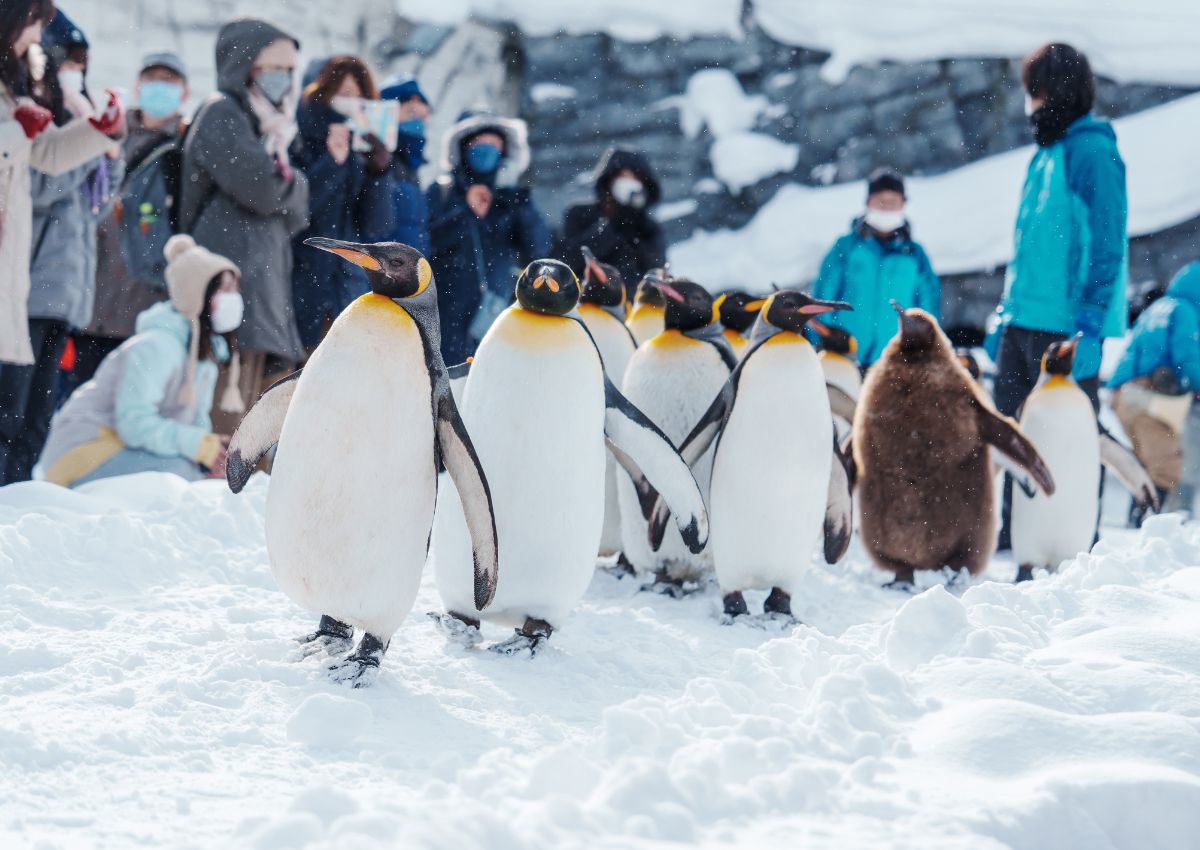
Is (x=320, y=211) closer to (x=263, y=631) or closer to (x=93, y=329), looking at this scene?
(x=93, y=329)

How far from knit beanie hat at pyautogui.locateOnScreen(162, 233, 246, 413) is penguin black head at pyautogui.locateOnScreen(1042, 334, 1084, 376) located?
9.52 ft

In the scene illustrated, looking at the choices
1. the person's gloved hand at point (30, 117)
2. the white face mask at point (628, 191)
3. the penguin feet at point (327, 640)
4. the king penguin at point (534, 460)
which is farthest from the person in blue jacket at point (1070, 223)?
the person's gloved hand at point (30, 117)

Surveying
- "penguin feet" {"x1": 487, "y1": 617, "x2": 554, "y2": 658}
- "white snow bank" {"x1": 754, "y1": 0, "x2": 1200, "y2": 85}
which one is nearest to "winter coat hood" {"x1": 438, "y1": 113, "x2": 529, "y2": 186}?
"penguin feet" {"x1": 487, "y1": 617, "x2": 554, "y2": 658}

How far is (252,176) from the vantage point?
431 centimetres

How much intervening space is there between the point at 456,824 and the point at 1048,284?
3672 mm

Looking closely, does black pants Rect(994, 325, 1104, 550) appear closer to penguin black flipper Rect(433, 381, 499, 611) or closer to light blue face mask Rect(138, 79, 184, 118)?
penguin black flipper Rect(433, 381, 499, 611)

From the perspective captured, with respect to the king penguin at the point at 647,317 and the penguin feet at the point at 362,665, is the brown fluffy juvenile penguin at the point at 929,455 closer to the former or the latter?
the king penguin at the point at 647,317

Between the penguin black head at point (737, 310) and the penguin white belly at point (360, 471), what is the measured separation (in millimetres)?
1923

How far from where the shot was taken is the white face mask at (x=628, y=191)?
540cm

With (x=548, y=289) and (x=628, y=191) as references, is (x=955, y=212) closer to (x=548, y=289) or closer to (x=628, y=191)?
(x=628, y=191)

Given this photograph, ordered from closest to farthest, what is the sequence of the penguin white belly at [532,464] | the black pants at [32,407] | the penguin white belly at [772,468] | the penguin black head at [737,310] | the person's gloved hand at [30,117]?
the penguin white belly at [532,464]
the penguin white belly at [772,468]
the person's gloved hand at [30,117]
the black pants at [32,407]
the penguin black head at [737,310]

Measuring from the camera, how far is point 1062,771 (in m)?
1.71

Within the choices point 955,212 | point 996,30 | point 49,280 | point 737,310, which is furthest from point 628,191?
point 996,30

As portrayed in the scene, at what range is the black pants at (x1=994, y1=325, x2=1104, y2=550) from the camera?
4.61 m
